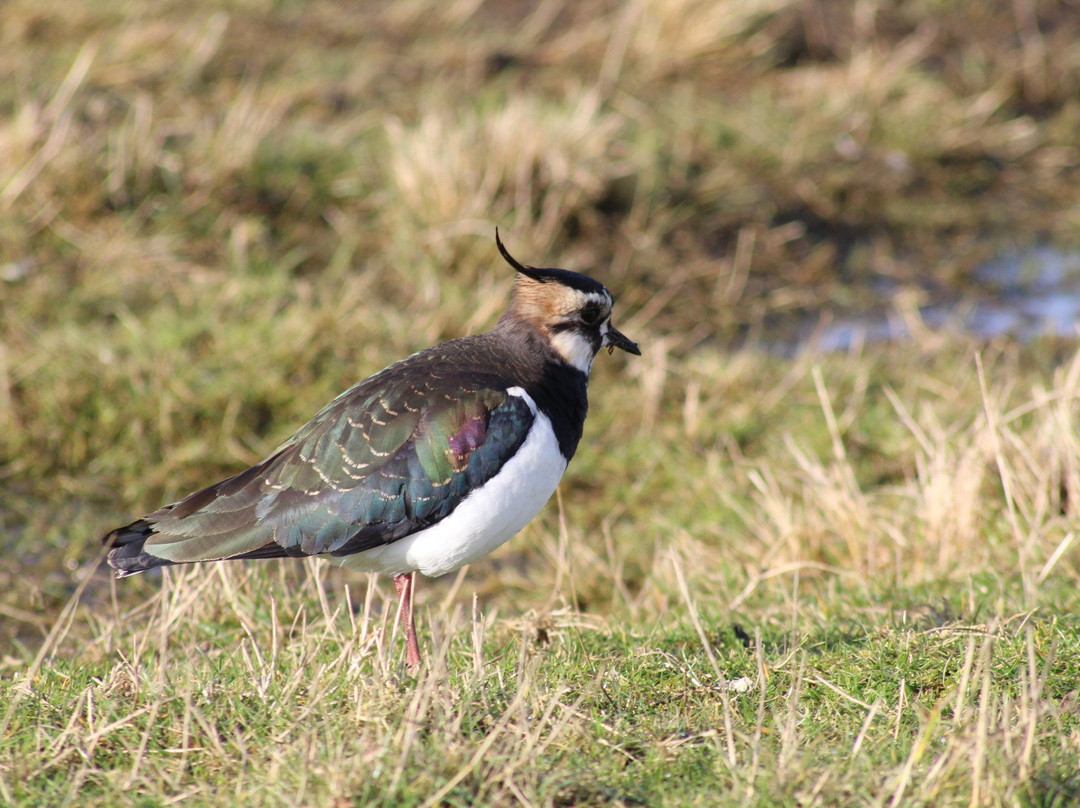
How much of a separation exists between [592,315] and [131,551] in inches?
68.3

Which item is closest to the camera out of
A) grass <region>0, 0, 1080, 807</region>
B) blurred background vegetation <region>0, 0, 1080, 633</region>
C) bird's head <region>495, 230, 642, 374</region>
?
grass <region>0, 0, 1080, 807</region>

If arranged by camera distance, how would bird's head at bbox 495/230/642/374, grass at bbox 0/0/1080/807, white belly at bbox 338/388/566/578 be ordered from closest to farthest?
grass at bbox 0/0/1080/807, white belly at bbox 338/388/566/578, bird's head at bbox 495/230/642/374

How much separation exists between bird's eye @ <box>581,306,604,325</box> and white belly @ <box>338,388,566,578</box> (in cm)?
49

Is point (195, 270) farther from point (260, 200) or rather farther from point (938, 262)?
point (938, 262)

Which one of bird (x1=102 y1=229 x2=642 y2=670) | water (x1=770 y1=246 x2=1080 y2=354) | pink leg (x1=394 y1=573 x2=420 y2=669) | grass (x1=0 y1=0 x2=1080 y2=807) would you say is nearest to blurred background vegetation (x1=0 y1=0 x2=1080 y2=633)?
grass (x1=0 y1=0 x2=1080 y2=807)

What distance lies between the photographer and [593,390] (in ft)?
22.3

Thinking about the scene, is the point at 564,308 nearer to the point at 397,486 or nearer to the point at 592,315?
the point at 592,315

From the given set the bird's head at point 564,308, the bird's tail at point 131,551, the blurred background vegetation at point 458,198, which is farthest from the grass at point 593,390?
the bird's head at point 564,308

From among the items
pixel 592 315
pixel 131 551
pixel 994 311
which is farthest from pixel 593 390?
pixel 131 551

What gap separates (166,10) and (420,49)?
1882mm

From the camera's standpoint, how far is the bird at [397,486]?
4121 mm

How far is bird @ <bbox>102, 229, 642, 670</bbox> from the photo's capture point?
4121mm

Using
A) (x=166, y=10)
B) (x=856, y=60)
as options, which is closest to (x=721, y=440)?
(x=856, y=60)

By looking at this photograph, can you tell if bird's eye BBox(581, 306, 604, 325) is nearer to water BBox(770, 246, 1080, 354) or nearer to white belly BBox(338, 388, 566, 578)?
white belly BBox(338, 388, 566, 578)
